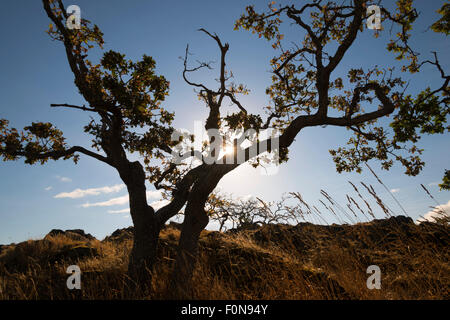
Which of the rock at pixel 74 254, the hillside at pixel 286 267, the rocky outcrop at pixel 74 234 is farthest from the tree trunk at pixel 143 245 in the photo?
the rocky outcrop at pixel 74 234

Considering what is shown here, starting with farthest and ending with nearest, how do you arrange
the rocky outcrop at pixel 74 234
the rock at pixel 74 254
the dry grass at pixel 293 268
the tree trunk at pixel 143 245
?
the rocky outcrop at pixel 74 234 < the rock at pixel 74 254 < the tree trunk at pixel 143 245 < the dry grass at pixel 293 268

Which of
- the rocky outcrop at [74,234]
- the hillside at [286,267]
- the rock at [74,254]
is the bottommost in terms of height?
the rocky outcrop at [74,234]

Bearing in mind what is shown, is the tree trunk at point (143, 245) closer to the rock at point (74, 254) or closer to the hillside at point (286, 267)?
the hillside at point (286, 267)

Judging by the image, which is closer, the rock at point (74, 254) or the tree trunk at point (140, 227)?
the tree trunk at point (140, 227)

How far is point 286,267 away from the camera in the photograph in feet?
16.1

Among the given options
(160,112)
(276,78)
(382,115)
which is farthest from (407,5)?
(160,112)

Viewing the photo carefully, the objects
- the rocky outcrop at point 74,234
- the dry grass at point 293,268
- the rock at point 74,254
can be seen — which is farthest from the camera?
the rocky outcrop at point 74,234

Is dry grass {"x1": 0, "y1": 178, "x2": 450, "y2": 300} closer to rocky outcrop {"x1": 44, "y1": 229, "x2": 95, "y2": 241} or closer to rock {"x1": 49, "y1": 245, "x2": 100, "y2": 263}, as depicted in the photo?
rock {"x1": 49, "y1": 245, "x2": 100, "y2": 263}

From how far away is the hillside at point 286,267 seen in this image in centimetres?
360

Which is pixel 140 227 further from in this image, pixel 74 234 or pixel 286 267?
pixel 74 234

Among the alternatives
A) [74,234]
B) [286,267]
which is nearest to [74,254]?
[74,234]

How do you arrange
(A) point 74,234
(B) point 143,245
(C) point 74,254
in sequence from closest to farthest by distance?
(B) point 143,245 < (C) point 74,254 < (A) point 74,234
